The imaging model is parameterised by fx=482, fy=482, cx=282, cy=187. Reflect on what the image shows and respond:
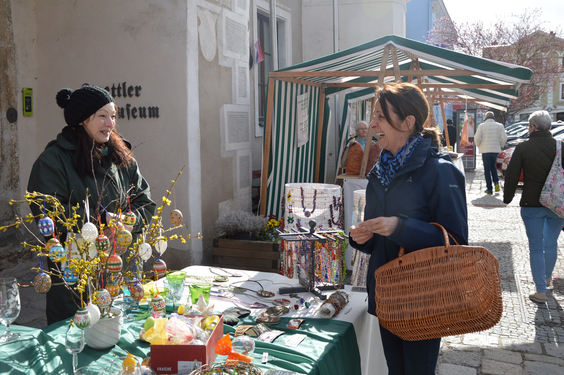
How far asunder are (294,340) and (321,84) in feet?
21.3

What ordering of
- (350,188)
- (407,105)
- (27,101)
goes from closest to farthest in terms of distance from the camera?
(407,105) < (27,101) < (350,188)

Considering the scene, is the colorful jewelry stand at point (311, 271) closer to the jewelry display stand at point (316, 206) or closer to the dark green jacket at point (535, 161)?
the jewelry display stand at point (316, 206)

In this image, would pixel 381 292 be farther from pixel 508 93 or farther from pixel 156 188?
pixel 508 93

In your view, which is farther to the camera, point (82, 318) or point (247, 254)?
point (247, 254)

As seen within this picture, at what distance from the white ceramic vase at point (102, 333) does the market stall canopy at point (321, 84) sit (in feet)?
14.2

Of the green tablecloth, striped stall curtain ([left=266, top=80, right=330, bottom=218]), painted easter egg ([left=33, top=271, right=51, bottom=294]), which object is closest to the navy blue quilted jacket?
the green tablecloth

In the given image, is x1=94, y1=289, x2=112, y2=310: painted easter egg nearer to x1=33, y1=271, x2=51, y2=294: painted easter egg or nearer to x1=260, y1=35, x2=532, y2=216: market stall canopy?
x1=33, y1=271, x2=51, y2=294: painted easter egg

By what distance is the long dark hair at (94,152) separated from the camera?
2553mm

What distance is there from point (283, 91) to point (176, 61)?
189 cm

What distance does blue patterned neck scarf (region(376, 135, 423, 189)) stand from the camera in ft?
6.66

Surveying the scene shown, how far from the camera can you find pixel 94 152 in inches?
102

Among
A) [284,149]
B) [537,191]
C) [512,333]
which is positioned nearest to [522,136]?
[284,149]

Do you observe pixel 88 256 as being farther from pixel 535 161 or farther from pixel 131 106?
pixel 535 161

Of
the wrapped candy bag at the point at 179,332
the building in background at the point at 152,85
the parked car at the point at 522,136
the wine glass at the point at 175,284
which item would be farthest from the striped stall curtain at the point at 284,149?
the parked car at the point at 522,136
